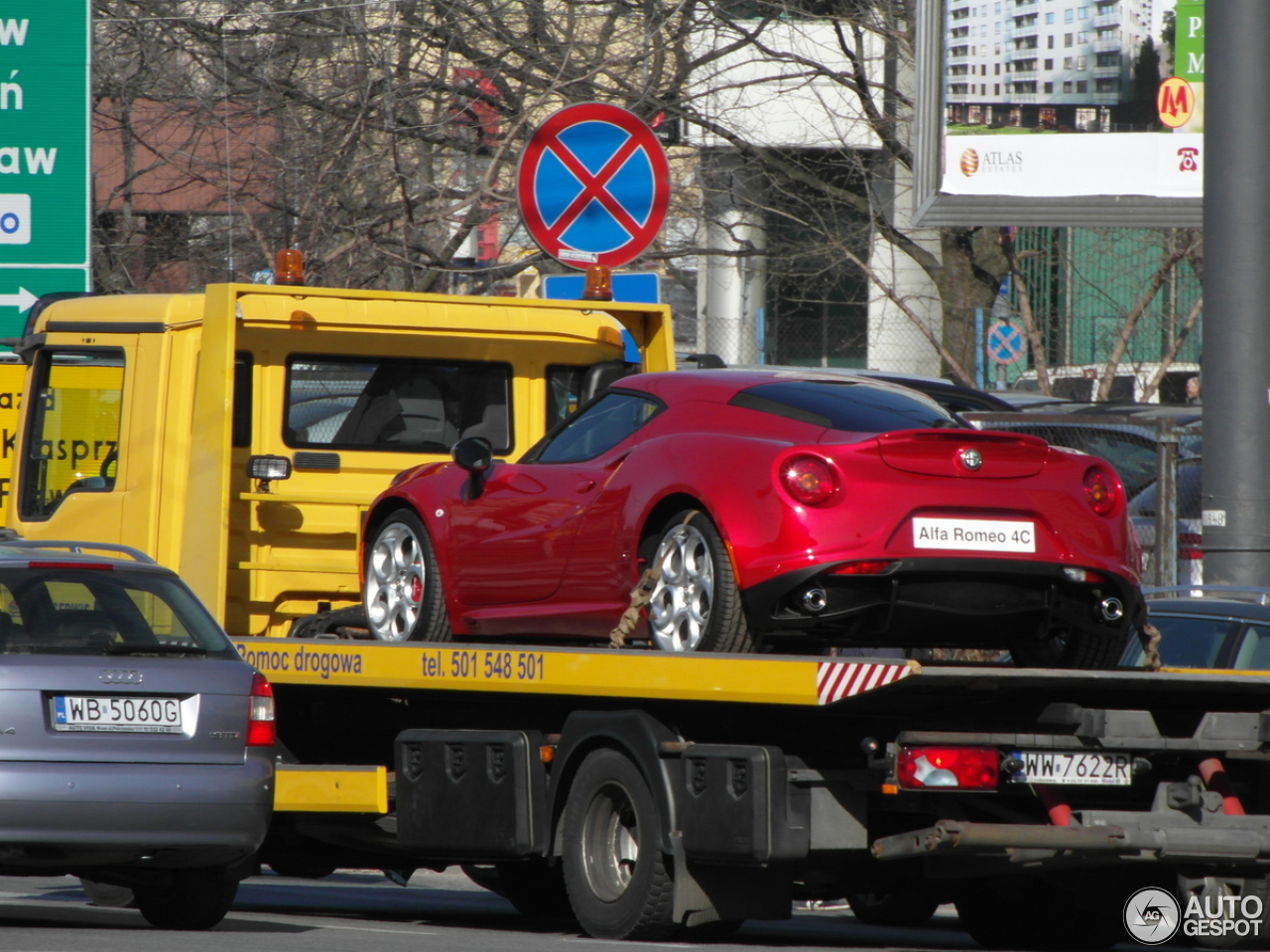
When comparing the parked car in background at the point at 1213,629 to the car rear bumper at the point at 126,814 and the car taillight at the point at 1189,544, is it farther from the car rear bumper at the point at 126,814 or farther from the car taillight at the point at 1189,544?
the car taillight at the point at 1189,544

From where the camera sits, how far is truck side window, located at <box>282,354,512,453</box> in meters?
11.1

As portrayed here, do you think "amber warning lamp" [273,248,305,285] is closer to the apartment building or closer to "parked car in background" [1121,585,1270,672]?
"parked car in background" [1121,585,1270,672]

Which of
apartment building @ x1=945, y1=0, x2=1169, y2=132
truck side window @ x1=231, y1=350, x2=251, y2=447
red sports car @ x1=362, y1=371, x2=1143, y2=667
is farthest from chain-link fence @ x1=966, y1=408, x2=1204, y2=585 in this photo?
red sports car @ x1=362, y1=371, x2=1143, y2=667

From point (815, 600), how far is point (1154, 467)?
8.96 metres

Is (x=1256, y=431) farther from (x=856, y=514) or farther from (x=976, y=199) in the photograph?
(x=976, y=199)

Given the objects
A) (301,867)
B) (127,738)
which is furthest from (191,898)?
(301,867)

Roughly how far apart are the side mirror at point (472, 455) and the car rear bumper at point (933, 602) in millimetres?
1907

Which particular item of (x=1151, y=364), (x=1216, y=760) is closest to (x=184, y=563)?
(x=1216, y=760)

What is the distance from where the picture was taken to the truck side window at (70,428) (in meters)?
11.3

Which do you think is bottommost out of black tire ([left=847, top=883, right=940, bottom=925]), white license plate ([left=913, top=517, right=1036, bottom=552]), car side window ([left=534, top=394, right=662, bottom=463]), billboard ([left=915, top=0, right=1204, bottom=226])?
black tire ([left=847, top=883, right=940, bottom=925])

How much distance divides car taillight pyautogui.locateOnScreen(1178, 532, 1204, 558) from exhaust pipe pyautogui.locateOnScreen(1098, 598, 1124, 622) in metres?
7.69

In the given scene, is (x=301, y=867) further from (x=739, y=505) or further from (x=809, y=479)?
(x=809, y=479)

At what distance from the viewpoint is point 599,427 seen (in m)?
9.22

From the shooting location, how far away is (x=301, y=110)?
19.0m
